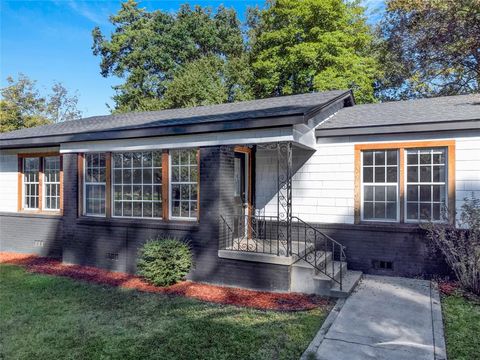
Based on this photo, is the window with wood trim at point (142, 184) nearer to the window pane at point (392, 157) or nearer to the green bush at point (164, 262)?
the green bush at point (164, 262)

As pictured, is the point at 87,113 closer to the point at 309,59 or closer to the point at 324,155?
the point at 309,59

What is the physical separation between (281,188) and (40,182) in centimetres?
719

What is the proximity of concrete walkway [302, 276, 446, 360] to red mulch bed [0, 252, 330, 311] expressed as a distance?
27.3 inches

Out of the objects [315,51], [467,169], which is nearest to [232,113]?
[467,169]

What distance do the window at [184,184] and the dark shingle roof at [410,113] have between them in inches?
117

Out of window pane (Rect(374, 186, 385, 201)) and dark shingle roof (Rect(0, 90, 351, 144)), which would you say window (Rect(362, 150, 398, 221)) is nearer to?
window pane (Rect(374, 186, 385, 201))

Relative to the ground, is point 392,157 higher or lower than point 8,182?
higher

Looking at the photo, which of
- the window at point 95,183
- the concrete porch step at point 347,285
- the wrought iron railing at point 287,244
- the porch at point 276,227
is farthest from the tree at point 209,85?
the concrete porch step at point 347,285

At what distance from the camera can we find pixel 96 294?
21.2ft

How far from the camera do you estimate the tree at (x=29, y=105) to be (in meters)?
27.8

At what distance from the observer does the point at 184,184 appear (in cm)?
775

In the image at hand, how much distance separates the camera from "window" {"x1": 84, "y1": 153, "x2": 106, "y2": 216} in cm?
877

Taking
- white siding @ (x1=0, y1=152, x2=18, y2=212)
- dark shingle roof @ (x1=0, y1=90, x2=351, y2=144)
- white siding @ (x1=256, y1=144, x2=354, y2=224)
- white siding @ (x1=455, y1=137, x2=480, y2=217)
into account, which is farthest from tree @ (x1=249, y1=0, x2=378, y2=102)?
white siding @ (x1=0, y1=152, x2=18, y2=212)

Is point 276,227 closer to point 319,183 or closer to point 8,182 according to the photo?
point 319,183
